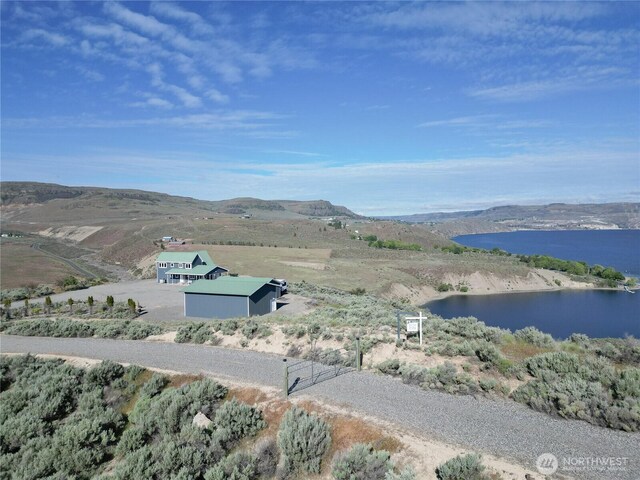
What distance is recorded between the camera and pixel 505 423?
897 centimetres

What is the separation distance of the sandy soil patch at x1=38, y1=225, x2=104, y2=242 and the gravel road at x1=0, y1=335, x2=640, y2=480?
112m

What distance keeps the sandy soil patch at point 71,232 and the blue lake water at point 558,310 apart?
96080 mm

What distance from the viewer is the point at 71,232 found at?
4614 inches

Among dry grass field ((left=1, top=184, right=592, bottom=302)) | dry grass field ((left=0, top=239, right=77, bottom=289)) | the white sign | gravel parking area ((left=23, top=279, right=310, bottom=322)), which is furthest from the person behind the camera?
dry grass field ((left=1, top=184, right=592, bottom=302))

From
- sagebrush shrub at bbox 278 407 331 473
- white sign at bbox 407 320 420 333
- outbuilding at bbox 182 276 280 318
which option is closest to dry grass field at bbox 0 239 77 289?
outbuilding at bbox 182 276 280 318

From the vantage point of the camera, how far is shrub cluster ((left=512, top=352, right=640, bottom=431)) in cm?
880

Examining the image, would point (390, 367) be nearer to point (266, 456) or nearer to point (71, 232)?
point (266, 456)

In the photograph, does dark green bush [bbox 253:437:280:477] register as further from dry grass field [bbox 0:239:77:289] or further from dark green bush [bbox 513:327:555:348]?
dry grass field [bbox 0:239:77:289]

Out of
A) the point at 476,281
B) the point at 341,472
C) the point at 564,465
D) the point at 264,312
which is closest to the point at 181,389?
the point at 341,472

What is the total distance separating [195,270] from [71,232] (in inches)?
3754

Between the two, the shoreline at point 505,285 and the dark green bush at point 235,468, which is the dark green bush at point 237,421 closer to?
the dark green bush at point 235,468

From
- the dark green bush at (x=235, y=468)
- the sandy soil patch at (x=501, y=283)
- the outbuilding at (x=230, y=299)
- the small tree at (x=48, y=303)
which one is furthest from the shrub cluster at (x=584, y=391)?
the sandy soil patch at (x=501, y=283)

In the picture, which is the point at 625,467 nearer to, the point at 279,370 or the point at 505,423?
the point at 505,423

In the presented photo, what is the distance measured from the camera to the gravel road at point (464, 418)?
7.72 m
